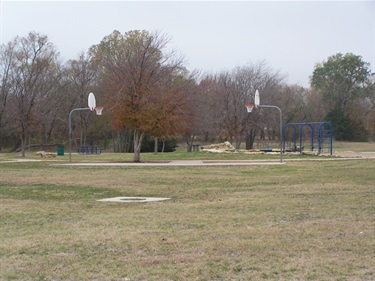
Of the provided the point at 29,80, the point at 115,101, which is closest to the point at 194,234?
the point at 115,101

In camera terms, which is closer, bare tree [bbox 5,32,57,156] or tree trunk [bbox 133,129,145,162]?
tree trunk [bbox 133,129,145,162]

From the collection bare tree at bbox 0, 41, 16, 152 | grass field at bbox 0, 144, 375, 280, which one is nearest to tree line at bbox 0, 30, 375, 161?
bare tree at bbox 0, 41, 16, 152

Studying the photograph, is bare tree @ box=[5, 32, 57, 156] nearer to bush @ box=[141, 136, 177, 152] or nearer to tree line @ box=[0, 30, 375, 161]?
tree line @ box=[0, 30, 375, 161]

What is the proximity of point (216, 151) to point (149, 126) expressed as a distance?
35.9 ft

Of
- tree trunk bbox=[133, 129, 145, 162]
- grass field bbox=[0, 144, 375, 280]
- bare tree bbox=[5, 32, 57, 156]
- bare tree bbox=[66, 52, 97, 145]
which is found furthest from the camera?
bare tree bbox=[66, 52, 97, 145]

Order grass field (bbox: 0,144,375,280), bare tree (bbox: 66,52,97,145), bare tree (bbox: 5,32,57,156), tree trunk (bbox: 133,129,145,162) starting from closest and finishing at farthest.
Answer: grass field (bbox: 0,144,375,280)
tree trunk (bbox: 133,129,145,162)
bare tree (bbox: 5,32,57,156)
bare tree (bbox: 66,52,97,145)

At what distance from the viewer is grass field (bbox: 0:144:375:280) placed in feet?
21.4

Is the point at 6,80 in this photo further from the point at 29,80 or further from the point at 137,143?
the point at 137,143

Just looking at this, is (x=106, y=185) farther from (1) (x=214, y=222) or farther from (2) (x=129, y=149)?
(2) (x=129, y=149)

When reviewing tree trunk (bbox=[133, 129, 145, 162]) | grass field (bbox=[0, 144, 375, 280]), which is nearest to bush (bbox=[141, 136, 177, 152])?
tree trunk (bbox=[133, 129, 145, 162])

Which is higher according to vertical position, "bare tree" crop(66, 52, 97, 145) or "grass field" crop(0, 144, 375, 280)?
"bare tree" crop(66, 52, 97, 145)

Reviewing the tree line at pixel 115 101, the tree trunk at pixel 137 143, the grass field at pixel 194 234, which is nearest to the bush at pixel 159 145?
the tree line at pixel 115 101

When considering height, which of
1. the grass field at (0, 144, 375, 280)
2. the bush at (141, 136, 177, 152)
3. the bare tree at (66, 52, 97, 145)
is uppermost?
the bare tree at (66, 52, 97, 145)

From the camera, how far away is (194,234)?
29.1 feet
